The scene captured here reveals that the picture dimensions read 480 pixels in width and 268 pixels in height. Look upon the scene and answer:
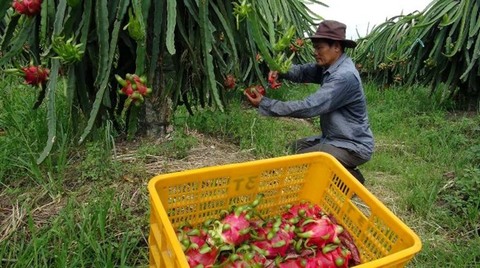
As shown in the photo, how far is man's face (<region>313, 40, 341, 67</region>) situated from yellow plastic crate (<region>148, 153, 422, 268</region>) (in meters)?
1.14

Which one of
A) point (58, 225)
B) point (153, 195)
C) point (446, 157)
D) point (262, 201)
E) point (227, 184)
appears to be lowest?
point (446, 157)

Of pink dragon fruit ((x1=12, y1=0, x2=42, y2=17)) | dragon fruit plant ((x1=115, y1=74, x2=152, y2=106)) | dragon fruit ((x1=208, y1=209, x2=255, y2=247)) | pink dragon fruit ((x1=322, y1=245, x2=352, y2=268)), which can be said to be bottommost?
pink dragon fruit ((x1=322, y1=245, x2=352, y2=268))

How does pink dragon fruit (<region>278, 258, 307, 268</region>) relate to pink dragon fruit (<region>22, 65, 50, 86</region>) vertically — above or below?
below

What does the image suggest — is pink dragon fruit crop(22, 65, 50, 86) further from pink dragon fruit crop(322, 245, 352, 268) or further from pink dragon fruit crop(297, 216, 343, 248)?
pink dragon fruit crop(322, 245, 352, 268)

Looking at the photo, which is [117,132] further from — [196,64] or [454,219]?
[454,219]

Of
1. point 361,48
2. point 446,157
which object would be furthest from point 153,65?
point 361,48

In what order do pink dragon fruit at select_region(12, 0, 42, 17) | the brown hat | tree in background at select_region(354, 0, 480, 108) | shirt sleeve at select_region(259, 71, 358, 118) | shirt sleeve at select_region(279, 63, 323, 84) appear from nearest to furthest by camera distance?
pink dragon fruit at select_region(12, 0, 42, 17) < shirt sleeve at select_region(259, 71, 358, 118) < the brown hat < shirt sleeve at select_region(279, 63, 323, 84) < tree in background at select_region(354, 0, 480, 108)

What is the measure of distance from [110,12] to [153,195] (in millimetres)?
1050

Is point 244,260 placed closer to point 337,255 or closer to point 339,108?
point 337,255

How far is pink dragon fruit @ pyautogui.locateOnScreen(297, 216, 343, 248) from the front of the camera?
147 cm

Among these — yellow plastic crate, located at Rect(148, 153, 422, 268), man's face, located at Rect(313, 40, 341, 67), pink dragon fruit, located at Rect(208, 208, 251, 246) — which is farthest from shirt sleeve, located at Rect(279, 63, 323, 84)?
pink dragon fruit, located at Rect(208, 208, 251, 246)

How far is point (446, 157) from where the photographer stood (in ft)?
10.6

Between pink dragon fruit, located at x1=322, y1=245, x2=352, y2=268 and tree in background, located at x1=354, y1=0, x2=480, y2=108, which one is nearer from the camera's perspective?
pink dragon fruit, located at x1=322, y1=245, x2=352, y2=268

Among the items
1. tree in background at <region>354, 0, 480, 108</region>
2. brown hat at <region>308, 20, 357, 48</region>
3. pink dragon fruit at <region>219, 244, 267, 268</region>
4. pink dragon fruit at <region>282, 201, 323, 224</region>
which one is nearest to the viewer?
pink dragon fruit at <region>219, 244, 267, 268</region>
